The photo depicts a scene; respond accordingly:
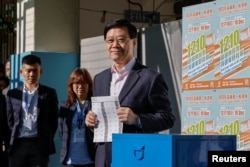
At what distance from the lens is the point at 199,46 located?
19.0 ft

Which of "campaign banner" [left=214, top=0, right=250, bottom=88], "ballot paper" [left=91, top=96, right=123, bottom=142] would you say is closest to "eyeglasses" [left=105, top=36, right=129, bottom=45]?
"ballot paper" [left=91, top=96, right=123, bottom=142]

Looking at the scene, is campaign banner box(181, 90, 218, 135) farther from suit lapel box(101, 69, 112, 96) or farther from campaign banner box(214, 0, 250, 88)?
suit lapel box(101, 69, 112, 96)

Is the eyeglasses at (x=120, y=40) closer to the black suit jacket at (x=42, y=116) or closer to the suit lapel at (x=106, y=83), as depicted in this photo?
the suit lapel at (x=106, y=83)

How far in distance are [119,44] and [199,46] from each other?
8.49ft

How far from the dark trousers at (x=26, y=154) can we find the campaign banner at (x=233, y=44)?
2.01m

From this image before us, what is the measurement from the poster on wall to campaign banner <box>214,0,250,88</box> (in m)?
0.07

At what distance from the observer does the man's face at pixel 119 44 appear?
131 inches

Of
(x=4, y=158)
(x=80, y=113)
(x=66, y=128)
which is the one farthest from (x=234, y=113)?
(x=4, y=158)

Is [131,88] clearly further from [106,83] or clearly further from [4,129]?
[4,129]

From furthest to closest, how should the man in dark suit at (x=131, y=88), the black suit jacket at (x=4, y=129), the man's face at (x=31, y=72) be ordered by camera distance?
the black suit jacket at (x=4, y=129) → the man's face at (x=31, y=72) → the man in dark suit at (x=131, y=88)

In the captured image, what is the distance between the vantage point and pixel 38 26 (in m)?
9.58

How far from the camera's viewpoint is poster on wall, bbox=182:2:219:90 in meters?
5.69

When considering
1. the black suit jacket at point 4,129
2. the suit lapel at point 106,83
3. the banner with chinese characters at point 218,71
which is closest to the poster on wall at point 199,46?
the banner with chinese characters at point 218,71

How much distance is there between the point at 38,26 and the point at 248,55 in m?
5.01
